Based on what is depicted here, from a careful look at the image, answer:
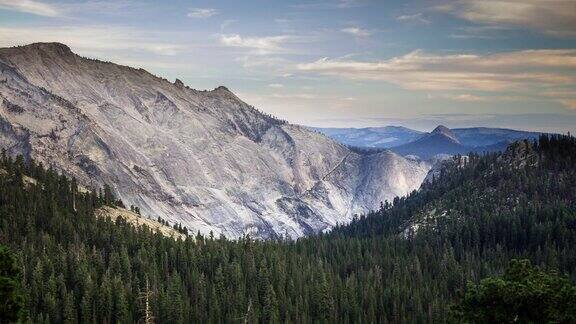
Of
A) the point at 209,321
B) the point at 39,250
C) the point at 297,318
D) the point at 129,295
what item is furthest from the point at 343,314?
the point at 39,250

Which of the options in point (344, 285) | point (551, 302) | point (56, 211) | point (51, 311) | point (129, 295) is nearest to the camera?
point (551, 302)

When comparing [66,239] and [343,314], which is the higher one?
[66,239]

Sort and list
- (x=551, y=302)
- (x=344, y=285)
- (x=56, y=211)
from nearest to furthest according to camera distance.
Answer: (x=551, y=302), (x=344, y=285), (x=56, y=211)

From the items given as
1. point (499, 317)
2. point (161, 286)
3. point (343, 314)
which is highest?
point (499, 317)

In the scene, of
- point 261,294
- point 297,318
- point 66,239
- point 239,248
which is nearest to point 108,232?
point 66,239

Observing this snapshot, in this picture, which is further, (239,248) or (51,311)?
(239,248)

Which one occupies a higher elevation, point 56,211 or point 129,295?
point 56,211

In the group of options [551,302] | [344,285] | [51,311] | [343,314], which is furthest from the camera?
[344,285]

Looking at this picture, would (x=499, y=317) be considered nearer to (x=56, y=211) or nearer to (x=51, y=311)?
(x=51, y=311)

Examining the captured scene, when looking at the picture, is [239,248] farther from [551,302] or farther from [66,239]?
[551,302]
